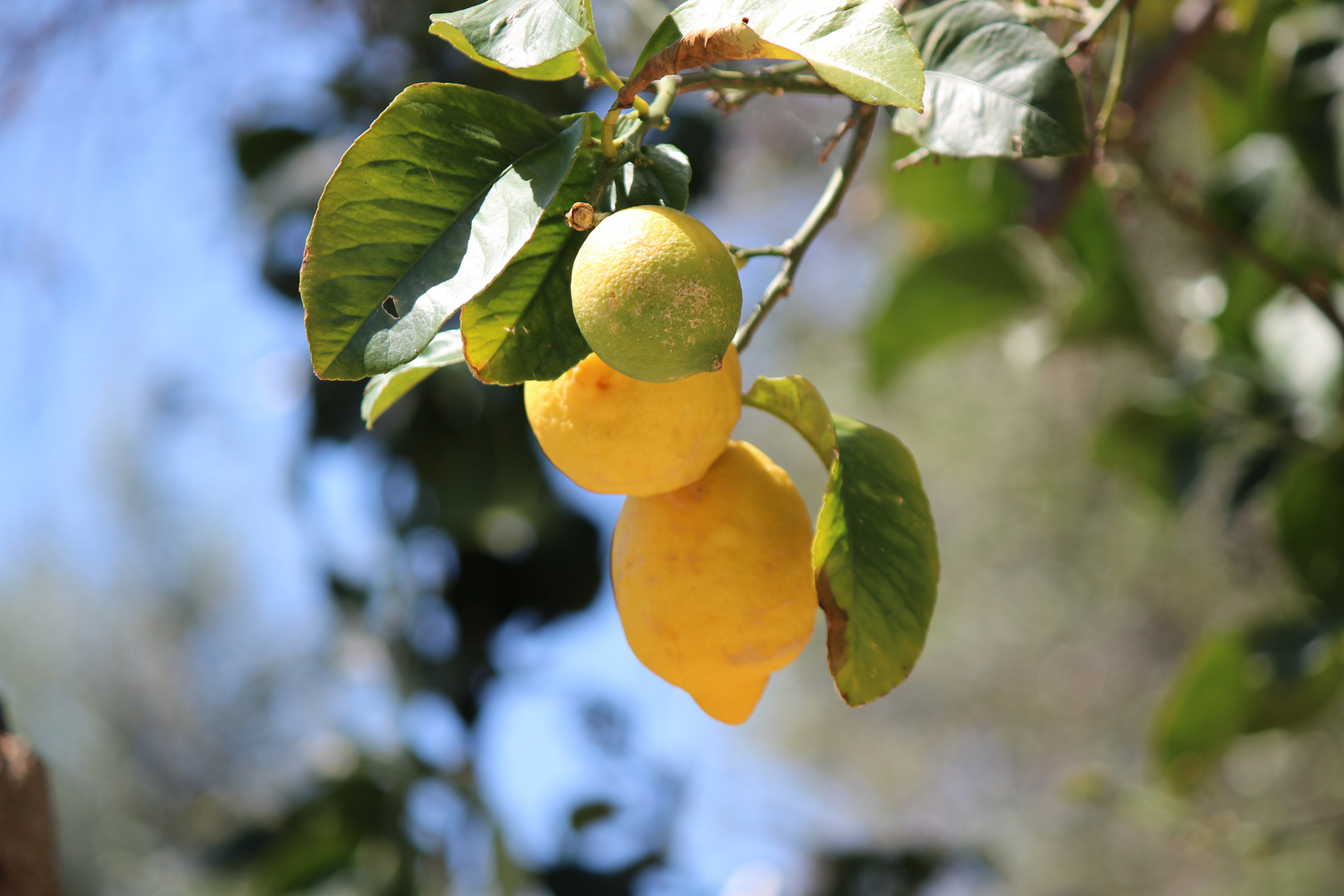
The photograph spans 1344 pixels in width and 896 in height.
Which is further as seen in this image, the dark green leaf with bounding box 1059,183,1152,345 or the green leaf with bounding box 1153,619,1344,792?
the dark green leaf with bounding box 1059,183,1152,345

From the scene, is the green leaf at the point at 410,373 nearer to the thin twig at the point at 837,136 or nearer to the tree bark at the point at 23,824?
the thin twig at the point at 837,136

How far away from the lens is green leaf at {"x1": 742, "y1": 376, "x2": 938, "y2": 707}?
24 cm

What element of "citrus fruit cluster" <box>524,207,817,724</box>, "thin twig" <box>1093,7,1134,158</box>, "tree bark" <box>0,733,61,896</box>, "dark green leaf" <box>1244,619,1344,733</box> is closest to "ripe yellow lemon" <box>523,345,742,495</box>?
"citrus fruit cluster" <box>524,207,817,724</box>

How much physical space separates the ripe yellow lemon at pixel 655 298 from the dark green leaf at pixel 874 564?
0.06m

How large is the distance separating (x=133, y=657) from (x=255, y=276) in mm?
3199

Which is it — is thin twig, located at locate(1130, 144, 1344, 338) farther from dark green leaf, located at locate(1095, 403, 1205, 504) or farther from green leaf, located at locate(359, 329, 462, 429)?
green leaf, located at locate(359, 329, 462, 429)

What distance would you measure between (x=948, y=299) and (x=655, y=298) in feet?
2.27

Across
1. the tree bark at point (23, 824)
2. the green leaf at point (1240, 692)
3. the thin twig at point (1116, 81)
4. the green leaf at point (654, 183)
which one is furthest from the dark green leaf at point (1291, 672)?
the tree bark at point (23, 824)

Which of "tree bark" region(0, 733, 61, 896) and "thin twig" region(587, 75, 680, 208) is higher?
"thin twig" region(587, 75, 680, 208)

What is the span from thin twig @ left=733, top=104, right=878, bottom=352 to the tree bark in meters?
0.34

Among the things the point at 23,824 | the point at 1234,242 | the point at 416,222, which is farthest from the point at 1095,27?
the point at 23,824

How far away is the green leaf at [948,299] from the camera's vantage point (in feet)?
2.64

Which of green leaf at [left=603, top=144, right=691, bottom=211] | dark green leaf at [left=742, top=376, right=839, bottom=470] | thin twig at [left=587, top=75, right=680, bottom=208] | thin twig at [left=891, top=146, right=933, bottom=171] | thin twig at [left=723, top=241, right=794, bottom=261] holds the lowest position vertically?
dark green leaf at [left=742, top=376, right=839, bottom=470]

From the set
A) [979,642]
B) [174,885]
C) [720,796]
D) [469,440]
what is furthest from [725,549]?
[174,885]
